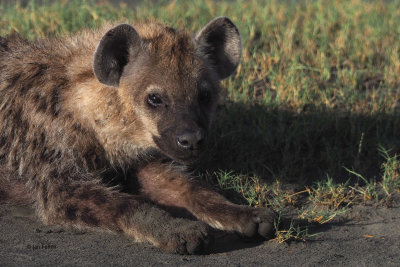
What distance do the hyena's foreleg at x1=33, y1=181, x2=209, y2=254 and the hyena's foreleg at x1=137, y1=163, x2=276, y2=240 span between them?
233mm

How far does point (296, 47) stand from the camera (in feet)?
20.2

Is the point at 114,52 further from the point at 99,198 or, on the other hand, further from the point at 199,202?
the point at 199,202

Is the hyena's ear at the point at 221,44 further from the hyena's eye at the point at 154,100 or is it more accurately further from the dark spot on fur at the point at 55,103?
the dark spot on fur at the point at 55,103

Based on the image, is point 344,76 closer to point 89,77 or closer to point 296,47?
point 296,47

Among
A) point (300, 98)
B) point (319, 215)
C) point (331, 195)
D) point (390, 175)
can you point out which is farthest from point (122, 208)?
point (300, 98)

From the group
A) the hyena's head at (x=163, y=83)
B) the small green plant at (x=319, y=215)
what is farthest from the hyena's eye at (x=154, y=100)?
the small green plant at (x=319, y=215)

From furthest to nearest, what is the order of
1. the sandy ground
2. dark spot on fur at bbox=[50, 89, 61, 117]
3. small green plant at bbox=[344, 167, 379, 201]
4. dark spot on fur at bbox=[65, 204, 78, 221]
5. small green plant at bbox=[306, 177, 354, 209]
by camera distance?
small green plant at bbox=[344, 167, 379, 201] < small green plant at bbox=[306, 177, 354, 209] < dark spot on fur at bbox=[50, 89, 61, 117] < dark spot on fur at bbox=[65, 204, 78, 221] < the sandy ground

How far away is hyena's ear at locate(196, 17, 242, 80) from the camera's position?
3.94m

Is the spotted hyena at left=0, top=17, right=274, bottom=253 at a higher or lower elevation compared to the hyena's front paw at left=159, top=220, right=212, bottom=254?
higher

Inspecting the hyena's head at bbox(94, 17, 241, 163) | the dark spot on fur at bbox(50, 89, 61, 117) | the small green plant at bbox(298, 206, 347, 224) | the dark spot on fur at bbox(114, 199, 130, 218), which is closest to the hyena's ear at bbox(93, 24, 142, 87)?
the hyena's head at bbox(94, 17, 241, 163)

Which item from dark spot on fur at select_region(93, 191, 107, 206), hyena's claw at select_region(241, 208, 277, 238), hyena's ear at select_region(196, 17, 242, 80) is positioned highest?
hyena's ear at select_region(196, 17, 242, 80)

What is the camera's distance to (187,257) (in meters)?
3.31

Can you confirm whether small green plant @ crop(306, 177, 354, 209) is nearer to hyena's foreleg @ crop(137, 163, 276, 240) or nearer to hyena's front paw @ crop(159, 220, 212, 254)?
hyena's foreleg @ crop(137, 163, 276, 240)

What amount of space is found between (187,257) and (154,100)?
84cm
